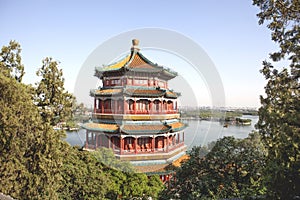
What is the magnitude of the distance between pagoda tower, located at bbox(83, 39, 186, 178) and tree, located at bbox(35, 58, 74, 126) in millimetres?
6314

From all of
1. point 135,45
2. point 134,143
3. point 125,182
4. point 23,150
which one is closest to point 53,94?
point 23,150

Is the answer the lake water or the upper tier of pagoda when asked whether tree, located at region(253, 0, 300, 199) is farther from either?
the upper tier of pagoda

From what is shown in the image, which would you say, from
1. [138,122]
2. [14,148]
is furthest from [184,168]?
[138,122]

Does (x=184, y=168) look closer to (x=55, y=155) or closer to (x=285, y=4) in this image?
(x=55, y=155)

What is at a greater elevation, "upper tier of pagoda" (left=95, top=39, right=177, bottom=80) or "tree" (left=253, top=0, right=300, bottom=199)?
"upper tier of pagoda" (left=95, top=39, right=177, bottom=80)

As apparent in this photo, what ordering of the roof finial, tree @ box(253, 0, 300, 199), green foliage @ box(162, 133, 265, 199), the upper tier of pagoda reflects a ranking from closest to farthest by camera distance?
1. tree @ box(253, 0, 300, 199)
2. green foliage @ box(162, 133, 265, 199)
3. the upper tier of pagoda
4. the roof finial

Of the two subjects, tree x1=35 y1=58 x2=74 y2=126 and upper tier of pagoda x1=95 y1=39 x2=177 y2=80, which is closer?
tree x1=35 y1=58 x2=74 y2=126

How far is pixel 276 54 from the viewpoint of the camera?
5.71 metres

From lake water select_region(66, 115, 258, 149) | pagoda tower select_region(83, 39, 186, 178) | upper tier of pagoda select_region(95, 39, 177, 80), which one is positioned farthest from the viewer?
lake water select_region(66, 115, 258, 149)

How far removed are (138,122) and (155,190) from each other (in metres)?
5.50

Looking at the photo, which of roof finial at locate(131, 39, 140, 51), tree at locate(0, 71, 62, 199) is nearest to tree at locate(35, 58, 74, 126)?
tree at locate(0, 71, 62, 199)

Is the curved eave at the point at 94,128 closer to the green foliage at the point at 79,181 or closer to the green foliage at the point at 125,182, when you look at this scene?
the green foliage at the point at 125,182

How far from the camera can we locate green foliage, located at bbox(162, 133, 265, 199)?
7.98m

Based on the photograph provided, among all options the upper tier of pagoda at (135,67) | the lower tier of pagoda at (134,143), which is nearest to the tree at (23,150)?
the lower tier of pagoda at (134,143)
